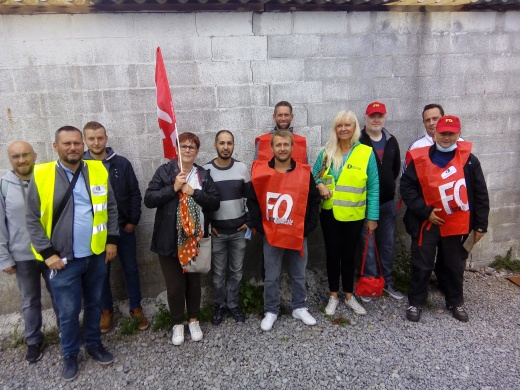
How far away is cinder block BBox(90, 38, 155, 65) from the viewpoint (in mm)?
3551

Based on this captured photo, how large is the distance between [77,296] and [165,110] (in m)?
1.68

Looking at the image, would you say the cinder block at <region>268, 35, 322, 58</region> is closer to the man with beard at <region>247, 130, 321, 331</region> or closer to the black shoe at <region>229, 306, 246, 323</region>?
the man with beard at <region>247, 130, 321, 331</region>

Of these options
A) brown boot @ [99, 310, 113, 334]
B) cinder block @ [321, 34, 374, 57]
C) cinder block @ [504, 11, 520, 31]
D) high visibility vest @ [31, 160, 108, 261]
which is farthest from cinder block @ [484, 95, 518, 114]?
brown boot @ [99, 310, 113, 334]

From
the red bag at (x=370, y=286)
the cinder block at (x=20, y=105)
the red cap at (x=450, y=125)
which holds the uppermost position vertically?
the cinder block at (x=20, y=105)

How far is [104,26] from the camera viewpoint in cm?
352

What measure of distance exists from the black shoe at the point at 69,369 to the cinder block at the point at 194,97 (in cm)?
250

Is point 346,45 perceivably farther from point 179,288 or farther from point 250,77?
point 179,288

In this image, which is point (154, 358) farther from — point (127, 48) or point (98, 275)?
point (127, 48)

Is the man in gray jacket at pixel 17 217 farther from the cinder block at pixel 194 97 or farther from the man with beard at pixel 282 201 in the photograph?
the man with beard at pixel 282 201

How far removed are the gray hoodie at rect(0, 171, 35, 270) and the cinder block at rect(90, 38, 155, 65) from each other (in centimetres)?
141

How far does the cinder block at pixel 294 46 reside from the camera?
385cm

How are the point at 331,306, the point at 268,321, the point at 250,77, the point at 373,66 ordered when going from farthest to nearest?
the point at 373,66, the point at 250,77, the point at 331,306, the point at 268,321

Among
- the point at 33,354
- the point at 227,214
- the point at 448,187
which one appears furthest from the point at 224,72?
the point at 33,354

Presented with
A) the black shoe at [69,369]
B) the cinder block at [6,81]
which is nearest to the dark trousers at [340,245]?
the black shoe at [69,369]
